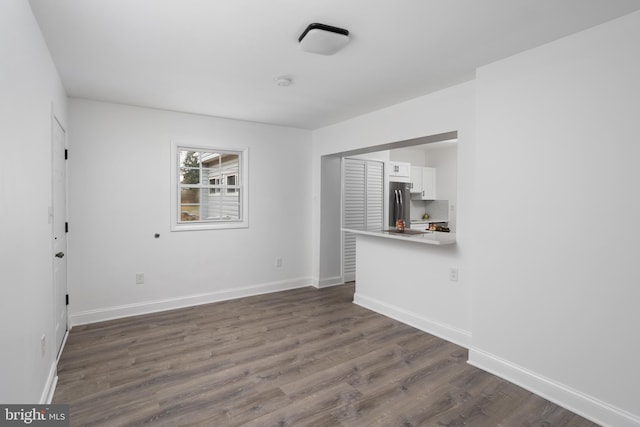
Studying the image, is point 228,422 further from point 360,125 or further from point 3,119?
point 360,125

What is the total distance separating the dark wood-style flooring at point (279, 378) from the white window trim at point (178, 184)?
46.8 inches

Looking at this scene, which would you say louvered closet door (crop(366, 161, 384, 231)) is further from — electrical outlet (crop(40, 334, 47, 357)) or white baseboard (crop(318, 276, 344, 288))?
electrical outlet (crop(40, 334, 47, 357))

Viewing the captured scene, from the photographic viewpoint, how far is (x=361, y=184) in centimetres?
565

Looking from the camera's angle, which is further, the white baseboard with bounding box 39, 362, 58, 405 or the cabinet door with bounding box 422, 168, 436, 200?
the cabinet door with bounding box 422, 168, 436, 200

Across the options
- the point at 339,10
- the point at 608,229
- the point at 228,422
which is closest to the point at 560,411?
the point at 608,229

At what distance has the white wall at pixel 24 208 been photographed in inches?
58.9

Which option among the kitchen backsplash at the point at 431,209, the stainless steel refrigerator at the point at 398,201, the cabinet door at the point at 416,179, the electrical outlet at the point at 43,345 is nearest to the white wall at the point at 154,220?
the electrical outlet at the point at 43,345

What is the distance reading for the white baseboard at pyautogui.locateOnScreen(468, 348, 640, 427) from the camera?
2.08 metres

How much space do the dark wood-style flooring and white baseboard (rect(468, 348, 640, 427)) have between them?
0.07 meters

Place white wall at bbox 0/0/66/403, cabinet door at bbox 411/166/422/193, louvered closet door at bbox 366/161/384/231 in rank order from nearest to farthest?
white wall at bbox 0/0/66/403
louvered closet door at bbox 366/161/384/231
cabinet door at bbox 411/166/422/193

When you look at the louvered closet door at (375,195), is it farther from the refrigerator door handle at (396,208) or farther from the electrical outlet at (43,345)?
the electrical outlet at (43,345)

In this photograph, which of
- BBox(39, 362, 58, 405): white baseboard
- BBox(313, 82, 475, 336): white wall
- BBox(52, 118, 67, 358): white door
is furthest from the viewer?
BBox(313, 82, 475, 336): white wall

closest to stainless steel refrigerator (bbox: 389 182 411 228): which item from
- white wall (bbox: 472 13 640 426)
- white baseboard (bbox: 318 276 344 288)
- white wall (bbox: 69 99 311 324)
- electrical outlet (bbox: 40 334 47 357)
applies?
white baseboard (bbox: 318 276 344 288)

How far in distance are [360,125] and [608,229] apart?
9.60 ft
